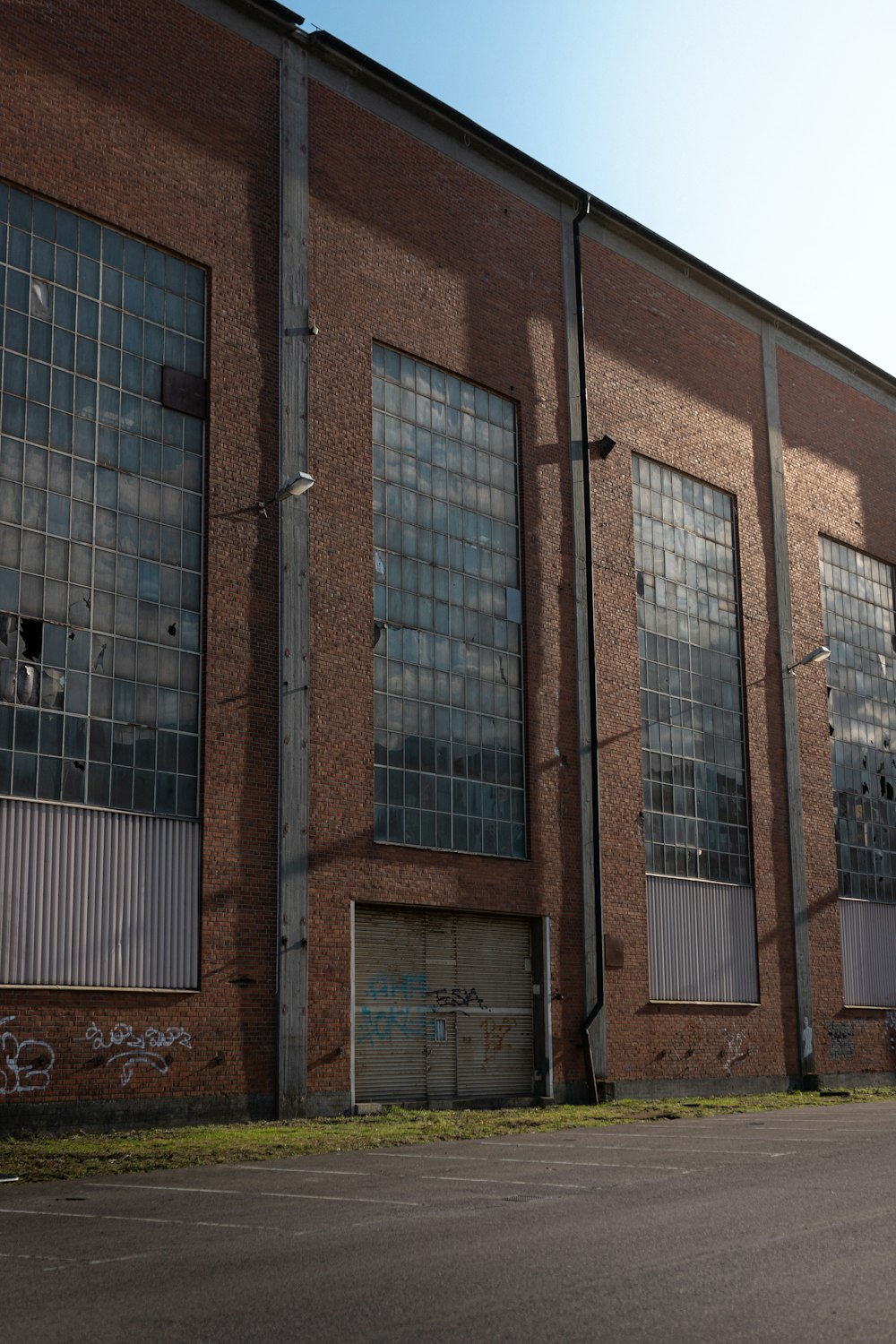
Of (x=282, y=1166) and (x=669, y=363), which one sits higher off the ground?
(x=669, y=363)

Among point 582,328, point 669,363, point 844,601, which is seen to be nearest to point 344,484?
point 582,328

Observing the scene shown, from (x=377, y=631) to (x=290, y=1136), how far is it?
8.77m

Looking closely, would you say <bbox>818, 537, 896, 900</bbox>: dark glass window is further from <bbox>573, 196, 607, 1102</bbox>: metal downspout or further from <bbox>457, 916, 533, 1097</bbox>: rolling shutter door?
<bbox>457, 916, 533, 1097</bbox>: rolling shutter door

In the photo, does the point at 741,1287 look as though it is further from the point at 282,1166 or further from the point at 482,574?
the point at 482,574

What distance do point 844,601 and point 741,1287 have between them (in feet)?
94.7

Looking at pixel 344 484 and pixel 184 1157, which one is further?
pixel 344 484

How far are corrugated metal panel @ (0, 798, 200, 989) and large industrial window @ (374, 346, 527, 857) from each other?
13.0 feet

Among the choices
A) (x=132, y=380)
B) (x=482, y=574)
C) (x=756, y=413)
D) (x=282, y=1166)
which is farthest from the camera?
(x=756, y=413)

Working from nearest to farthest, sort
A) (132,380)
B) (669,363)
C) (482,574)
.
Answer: (132,380) < (482,574) < (669,363)

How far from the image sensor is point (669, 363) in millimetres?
31141

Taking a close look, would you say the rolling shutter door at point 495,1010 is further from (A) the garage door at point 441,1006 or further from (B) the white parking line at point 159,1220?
(B) the white parking line at point 159,1220

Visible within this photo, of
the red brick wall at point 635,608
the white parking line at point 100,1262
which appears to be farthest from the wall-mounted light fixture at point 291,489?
the white parking line at point 100,1262

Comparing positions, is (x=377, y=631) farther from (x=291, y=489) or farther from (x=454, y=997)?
(x=454, y=997)

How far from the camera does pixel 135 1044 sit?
19656 millimetres
